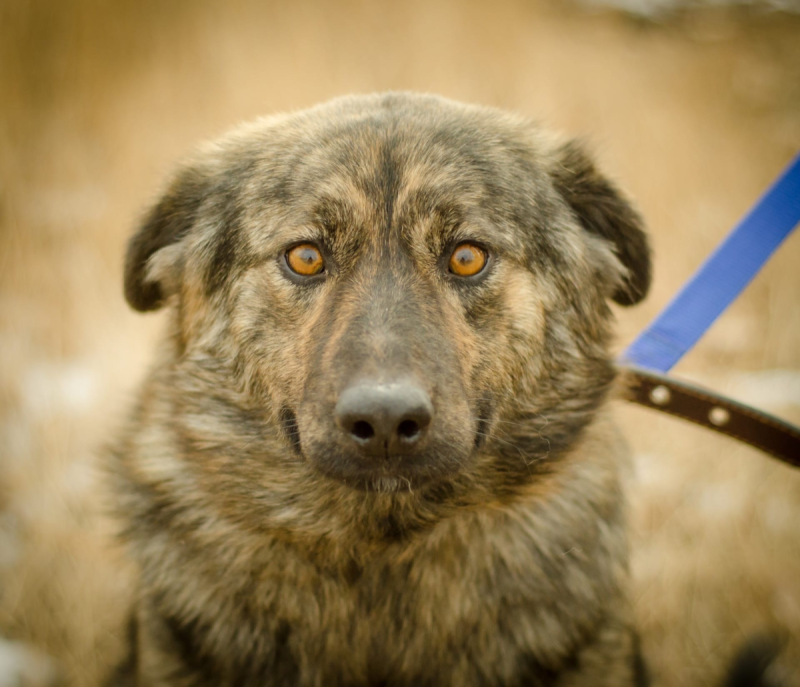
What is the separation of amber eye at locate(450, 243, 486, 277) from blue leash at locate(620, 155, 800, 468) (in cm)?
70

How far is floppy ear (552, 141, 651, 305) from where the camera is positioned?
238 centimetres

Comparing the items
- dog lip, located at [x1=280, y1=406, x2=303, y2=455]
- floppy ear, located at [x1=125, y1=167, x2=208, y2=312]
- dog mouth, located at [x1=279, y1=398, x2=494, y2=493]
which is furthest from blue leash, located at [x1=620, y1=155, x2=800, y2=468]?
floppy ear, located at [x1=125, y1=167, x2=208, y2=312]

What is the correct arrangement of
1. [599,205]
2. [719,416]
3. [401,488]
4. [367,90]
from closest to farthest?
[401,488] → [719,416] → [599,205] → [367,90]

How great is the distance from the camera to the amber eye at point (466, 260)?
2.08m

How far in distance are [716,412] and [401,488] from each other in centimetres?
115

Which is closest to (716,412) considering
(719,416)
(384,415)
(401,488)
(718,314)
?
(719,416)

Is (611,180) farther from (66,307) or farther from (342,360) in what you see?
(66,307)

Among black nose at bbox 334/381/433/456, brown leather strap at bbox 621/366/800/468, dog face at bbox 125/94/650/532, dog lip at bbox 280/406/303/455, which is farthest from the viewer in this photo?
brown leather strap at bbox 621/366/800/468

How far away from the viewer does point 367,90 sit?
6.30 metres

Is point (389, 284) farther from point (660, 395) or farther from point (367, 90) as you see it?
point (367, 90)

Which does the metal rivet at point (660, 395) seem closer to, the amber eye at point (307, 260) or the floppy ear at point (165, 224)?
the amber eye at point (307, 260)

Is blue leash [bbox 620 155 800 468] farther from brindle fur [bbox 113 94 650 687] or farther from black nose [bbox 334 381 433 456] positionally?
black nose [bbox 334 381 433 456]

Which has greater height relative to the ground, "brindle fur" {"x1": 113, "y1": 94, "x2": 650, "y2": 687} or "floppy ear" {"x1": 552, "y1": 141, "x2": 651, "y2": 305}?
"floppy ear" {"x1": 552, "y1": 141, "x2": 651, "y2": 305}

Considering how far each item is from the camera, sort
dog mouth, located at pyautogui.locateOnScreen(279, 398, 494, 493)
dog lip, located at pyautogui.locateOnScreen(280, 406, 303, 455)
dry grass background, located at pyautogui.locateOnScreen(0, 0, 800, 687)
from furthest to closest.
→ dry grass background, located at pyautogui.locateOnScreen(0, 0, 800, 687) < dog lip, located at pyautogui.locateOnScreen(280, 406, 303, 455) < dog mouth, located at pyautogui.locateOnScreen(279, 398, 494, 493)
